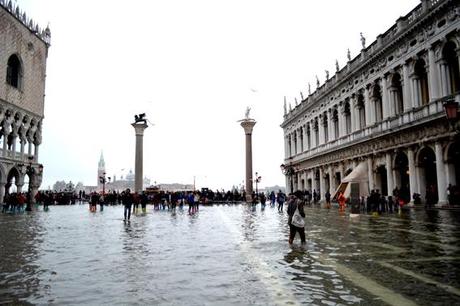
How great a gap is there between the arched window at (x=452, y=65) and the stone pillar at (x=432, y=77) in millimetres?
767

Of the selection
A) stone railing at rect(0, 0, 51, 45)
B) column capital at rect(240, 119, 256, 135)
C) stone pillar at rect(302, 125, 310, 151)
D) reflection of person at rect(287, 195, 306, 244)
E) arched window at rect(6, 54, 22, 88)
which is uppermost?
stone railing at rect(0, 0, 51, 45)

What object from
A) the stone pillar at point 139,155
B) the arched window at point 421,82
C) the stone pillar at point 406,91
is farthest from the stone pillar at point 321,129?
the stone pillar at point 139,155

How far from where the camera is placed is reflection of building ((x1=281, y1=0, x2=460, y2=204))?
2605cm

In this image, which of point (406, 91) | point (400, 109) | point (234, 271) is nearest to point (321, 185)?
point (400, 109)

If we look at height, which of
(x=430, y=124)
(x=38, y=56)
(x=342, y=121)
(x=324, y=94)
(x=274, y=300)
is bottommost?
(x=274, y=300)

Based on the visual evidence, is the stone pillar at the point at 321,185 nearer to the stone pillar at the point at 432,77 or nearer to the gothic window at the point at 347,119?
the gothic window at the point at 347,119

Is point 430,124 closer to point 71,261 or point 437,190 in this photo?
point 437,190

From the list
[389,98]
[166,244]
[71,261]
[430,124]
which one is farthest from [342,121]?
[71,261]

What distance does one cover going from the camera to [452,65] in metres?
26.2

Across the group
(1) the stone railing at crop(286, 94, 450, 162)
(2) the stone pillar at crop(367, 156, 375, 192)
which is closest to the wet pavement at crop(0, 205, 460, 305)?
(1) the stone railing at crop(286, 94, 450, 162)

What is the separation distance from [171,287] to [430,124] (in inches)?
978

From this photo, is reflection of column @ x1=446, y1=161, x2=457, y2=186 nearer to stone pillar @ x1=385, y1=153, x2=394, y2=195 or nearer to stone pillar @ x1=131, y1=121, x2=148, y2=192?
stone pillar @ x1=385, y1=153, x2=394, y2=195

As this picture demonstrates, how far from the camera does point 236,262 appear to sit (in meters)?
8.58

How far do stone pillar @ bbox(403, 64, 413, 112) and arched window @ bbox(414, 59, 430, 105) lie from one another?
0.67 meters
